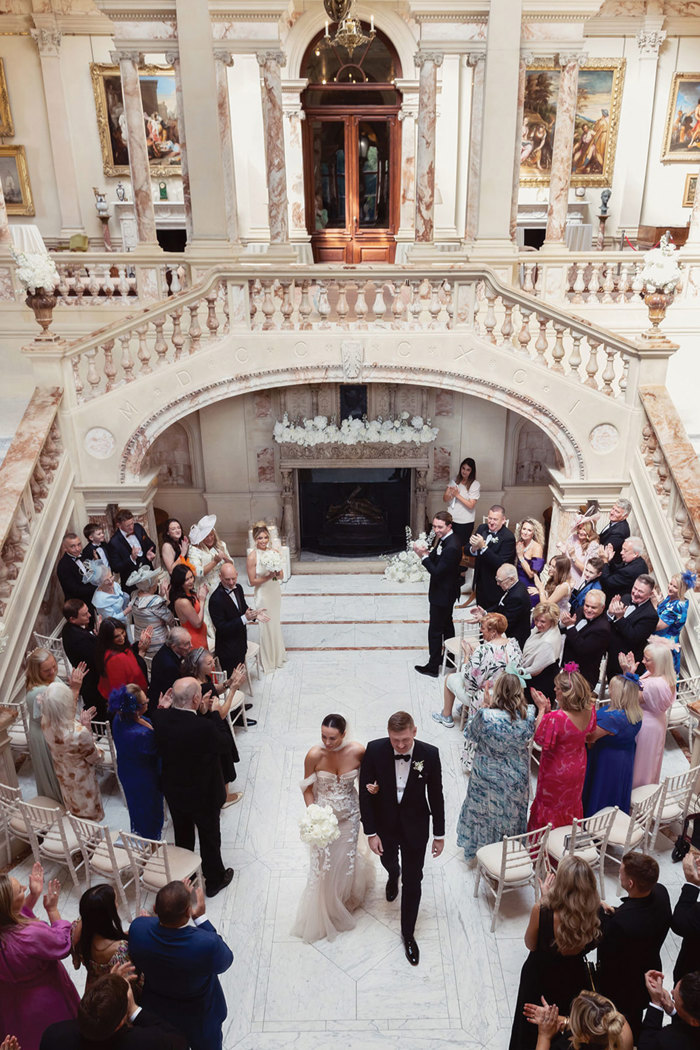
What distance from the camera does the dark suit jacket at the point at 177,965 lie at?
3.36 metres

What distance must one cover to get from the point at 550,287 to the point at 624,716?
7.20 meters

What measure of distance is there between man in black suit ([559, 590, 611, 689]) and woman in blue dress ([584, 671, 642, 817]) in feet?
2.37

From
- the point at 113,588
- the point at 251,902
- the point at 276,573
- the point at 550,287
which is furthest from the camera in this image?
the point at 550,287

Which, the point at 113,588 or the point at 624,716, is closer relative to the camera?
the point at 624,716

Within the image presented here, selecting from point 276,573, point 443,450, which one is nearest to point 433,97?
point 443,450

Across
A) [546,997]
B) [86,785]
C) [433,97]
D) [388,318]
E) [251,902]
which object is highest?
[433,97]

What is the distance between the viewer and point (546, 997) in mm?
3514

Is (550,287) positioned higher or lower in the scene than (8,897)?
higher

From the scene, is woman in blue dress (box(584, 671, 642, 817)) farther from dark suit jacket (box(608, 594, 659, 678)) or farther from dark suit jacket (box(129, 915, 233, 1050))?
dark suit jacket (box(129, 915, 233, 1050))

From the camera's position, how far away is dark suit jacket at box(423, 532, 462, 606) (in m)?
7.19

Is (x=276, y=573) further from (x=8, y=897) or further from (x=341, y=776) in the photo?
(x=8, y=897)

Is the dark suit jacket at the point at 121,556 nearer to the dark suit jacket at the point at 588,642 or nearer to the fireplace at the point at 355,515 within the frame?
the fireplace at the point at 355,515

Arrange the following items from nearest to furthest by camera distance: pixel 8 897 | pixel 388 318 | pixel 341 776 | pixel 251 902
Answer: pixel 8 897
pixel 341 776
pixel 251 902
pixel 388 318

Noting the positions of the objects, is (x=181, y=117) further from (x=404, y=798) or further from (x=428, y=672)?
(x=404, y=798)
